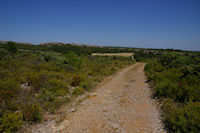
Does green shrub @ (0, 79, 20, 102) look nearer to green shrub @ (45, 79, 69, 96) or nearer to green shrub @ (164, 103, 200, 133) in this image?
green shrub @ (45, 79, 69, 96)

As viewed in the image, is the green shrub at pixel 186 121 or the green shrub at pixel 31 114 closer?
the green shrub at pixel 186 121

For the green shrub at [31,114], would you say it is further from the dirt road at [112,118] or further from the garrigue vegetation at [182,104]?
the garrigue vegetation at [182,104]

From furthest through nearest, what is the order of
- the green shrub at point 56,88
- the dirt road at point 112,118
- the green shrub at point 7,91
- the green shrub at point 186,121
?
the green shrub at point 56,88
the green shrub at point 7,91
the dirt road at point 112,118
the green shrub at point 186,121

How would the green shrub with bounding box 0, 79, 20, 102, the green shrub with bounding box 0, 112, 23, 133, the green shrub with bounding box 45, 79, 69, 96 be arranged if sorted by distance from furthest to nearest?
the green shrub with bounding box 45, 79, 69, 96 < the green shrub with bounding box 0, 79, 20, 102 < the green shrub with bounding box 0, 112, 23, 133

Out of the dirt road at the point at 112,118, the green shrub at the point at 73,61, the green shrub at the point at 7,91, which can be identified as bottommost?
the dirt road at the point at 112,118

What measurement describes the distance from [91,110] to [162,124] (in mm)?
3127

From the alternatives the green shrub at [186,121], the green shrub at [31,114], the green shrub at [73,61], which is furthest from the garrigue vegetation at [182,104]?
the green shrub at [73,61]

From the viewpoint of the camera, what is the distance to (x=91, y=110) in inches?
230

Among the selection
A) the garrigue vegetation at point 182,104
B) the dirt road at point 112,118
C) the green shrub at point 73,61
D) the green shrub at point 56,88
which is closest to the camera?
the garrigue vegetation at point 182,104

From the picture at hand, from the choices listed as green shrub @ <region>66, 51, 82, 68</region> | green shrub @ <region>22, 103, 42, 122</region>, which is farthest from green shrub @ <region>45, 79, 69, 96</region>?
green shrub @ <region>66, 51, 82, 68</region>

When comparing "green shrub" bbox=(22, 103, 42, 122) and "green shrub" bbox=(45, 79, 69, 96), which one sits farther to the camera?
"green shrub" bbox=(45, 79, 69, 96)

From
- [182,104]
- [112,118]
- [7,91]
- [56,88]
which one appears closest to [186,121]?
[182,104]

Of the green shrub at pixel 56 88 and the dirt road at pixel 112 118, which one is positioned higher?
the green shrub at pixel 56 88

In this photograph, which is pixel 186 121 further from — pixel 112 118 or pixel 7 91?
pixel 7 91
